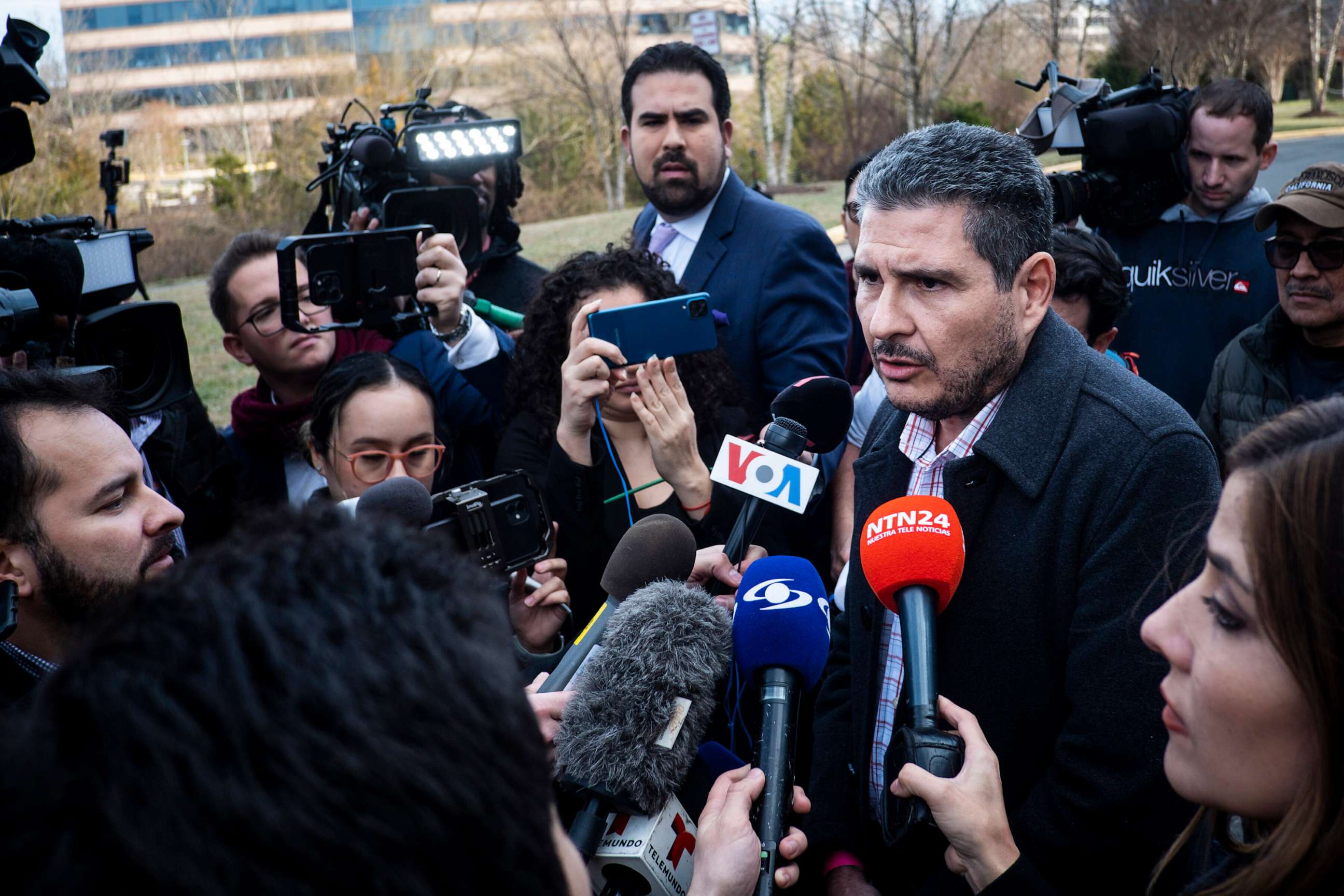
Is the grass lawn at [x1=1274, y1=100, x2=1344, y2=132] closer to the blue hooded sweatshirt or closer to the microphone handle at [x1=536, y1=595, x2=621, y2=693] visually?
the blue hooded sweatshirt

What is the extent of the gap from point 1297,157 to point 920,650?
18.3m

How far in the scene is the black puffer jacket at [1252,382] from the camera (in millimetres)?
3506

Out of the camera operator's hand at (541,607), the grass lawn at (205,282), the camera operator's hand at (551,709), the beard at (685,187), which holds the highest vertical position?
the beard at (685,187)

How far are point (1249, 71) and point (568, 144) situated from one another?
1674 cm

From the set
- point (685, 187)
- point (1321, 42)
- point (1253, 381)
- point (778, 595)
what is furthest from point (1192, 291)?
point (1321, 42)

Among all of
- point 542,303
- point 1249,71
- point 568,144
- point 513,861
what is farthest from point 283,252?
point 1249,71

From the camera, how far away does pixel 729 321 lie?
340 cm

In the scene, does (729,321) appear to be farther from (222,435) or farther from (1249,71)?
(1249,71)

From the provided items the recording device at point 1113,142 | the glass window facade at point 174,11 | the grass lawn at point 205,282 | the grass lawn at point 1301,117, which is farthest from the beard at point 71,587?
the glass window facade at point 174,11

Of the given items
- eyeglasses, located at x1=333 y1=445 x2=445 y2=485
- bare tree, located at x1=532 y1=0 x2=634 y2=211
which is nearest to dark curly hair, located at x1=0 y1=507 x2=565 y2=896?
eyeglasses, located at x1=333 y1=445 x2=445 y2=485

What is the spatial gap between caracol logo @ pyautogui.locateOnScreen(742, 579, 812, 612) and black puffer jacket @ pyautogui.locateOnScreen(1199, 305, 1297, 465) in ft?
7.75

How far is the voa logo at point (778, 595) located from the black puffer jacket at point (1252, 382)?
7.75ft

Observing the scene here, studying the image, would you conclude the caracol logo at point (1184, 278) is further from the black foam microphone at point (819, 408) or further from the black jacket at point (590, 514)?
the black foam microphone at point (819, 408)

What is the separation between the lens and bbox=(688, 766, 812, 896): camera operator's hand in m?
1.47
